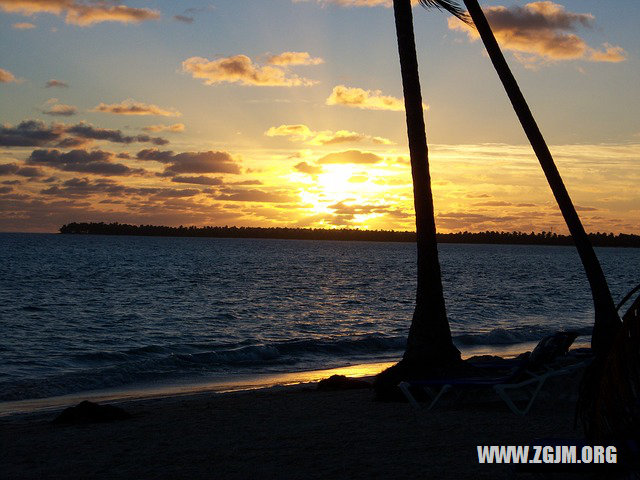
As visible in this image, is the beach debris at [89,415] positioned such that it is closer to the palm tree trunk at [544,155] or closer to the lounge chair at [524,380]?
the lounge chair at [524,380]

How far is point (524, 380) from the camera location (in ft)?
32.0

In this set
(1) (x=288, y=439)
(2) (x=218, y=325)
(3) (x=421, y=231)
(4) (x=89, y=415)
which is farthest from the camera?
(2) (x=218, y=325)

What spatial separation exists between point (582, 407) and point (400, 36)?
27.9 ft

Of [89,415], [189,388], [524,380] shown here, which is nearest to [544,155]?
[524,380]

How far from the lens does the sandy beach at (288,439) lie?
692 cm

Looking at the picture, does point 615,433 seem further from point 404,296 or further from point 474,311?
point 404,296

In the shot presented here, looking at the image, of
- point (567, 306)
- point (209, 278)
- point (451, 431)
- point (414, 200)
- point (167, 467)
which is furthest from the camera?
point (209, 278)

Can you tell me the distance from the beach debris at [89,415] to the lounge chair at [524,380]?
3.89 m

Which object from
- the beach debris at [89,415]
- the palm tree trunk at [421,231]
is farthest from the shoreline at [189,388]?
the palm tree trunk at [421,231]

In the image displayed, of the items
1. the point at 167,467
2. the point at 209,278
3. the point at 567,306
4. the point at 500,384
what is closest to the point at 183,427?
the point at 167,467

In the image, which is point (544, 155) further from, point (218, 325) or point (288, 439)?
point (218, 325)

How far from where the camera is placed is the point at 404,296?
160ft

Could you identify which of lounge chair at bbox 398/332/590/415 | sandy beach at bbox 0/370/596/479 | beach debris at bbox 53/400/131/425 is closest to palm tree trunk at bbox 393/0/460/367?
lounge chair at bbox 398/332/590/415

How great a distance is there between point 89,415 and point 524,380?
5.80m
